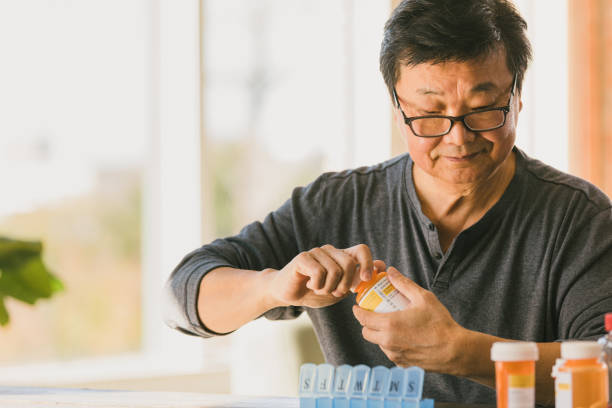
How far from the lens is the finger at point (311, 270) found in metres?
1.28

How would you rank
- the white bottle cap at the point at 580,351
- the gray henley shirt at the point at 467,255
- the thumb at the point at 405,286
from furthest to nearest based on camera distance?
1. the gray henley shirt at the point at 467,255
2. the thumb at the point at 405,286
3. the white bottle cap at the point at 580,351

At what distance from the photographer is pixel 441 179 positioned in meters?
1.48

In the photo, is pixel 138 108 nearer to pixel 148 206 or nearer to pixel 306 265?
pixel 148 206

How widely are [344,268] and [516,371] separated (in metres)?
0.39

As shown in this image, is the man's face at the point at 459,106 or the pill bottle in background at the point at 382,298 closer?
the pill bottle in background at the point at 382,298

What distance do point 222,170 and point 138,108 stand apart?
41 cm

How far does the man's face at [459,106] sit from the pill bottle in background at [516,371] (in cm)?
54

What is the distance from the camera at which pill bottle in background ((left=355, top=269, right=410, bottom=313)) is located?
116 cm

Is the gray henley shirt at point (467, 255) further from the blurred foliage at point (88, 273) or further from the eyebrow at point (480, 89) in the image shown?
the blurred foliage at point (88, 273)

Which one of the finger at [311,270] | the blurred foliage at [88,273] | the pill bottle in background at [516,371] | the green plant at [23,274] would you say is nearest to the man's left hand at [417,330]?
the finger at [311,270]

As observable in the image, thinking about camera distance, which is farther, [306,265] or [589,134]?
[589,134]

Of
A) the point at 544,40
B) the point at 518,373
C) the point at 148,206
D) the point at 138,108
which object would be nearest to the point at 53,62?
the point at 138,108

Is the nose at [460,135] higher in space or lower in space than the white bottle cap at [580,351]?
higher

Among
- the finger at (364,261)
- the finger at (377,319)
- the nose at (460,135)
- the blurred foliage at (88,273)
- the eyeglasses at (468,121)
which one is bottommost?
the blurred foliage at (88,273)
